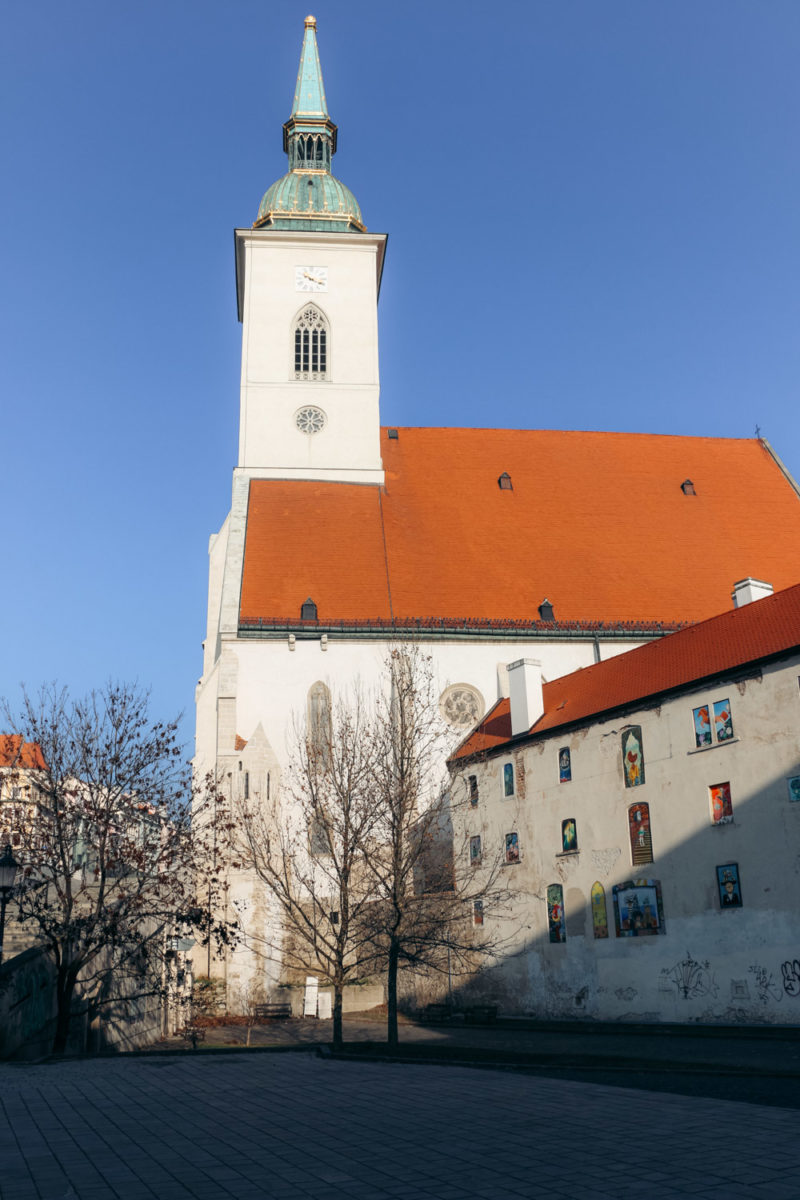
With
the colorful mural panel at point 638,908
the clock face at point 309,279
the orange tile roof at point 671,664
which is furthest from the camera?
the clock face at point 309,279

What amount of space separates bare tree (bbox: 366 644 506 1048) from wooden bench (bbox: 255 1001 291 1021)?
384cm

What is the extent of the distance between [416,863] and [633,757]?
503 cm

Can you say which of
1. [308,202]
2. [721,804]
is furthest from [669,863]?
[308,202]

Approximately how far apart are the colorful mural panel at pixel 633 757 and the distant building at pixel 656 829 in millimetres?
33

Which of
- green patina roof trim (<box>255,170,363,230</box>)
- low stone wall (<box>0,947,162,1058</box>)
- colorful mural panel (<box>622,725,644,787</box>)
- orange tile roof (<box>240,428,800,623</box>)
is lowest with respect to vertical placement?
low stone wall (<box>0,947,162,1058</box>)

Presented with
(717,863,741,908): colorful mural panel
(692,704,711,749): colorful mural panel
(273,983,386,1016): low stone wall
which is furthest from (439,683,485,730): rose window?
(717,863,741,908): colorful mural panel

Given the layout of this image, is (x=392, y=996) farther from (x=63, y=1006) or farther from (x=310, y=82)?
(x=310, y=82)

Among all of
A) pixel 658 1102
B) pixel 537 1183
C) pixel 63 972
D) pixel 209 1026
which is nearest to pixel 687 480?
pixel 209 1026

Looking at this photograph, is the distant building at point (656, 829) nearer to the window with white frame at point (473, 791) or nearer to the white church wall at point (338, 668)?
the window with white frame at point (473, 791)

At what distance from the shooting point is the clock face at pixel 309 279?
117ft

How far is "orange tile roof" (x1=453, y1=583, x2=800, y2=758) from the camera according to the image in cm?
1980

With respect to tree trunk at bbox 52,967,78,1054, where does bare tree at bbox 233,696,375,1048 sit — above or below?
above

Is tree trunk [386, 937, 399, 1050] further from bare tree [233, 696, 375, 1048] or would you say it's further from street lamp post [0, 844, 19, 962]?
street lamp post [0, 844, 19, 962]

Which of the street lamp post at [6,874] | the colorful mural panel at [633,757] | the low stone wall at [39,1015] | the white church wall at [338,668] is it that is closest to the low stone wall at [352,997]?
the white church wall at [338,668]
